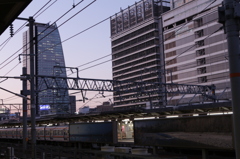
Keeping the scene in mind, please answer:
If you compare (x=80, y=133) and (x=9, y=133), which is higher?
(x=80, y=133)

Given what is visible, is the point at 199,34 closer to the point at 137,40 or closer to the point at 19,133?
the point at 137,40

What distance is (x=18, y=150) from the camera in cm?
2445

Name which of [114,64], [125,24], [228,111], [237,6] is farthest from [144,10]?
[237,6]

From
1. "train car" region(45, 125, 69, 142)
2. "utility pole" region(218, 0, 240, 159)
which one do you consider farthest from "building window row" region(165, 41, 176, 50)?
"utility pole" region(218, 0, 240, 159)

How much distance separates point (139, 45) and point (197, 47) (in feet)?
126

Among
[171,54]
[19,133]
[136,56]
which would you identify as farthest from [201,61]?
[19,133]

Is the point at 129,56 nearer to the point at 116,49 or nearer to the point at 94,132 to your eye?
the point at 116,49

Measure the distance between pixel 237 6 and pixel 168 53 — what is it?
335ft

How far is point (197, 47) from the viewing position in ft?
314

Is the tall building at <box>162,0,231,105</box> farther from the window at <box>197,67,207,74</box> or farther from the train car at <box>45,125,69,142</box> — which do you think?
the train car at <box>45,125,69,142</box>

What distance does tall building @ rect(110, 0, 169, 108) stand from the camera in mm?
122438

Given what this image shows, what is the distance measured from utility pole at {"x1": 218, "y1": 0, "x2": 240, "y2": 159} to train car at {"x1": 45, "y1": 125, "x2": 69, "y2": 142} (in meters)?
35.1

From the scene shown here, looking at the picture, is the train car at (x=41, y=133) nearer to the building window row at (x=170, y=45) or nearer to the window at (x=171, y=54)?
the window at (x=171, y=54)

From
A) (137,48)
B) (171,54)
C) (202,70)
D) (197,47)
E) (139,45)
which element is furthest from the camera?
(137,48)
